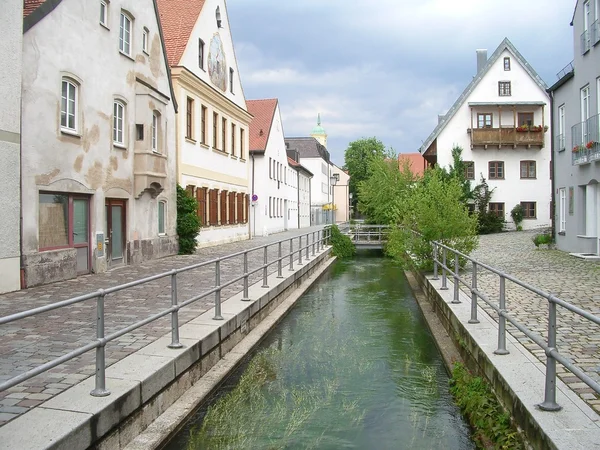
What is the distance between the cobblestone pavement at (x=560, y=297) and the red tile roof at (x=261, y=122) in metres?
21.8

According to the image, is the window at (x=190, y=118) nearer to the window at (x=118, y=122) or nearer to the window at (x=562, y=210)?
the window at (x=118, y=122)

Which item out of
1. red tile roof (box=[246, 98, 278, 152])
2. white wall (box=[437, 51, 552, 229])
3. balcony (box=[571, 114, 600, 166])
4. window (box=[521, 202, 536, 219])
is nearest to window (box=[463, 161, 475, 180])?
white wall (box=[437, 51, 552, 229])

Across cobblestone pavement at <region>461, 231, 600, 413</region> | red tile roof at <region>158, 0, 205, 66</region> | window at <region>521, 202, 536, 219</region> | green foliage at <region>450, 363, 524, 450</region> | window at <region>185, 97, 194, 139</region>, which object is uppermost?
red tile roof at <region>158, 0, 205, 66</region>

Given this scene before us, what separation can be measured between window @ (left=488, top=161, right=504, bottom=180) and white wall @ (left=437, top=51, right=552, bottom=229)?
0.23 meters

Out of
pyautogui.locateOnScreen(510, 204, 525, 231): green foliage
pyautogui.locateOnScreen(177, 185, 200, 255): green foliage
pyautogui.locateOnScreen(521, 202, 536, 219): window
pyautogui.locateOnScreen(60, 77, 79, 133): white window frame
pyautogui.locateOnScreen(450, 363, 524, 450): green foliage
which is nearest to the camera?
pyautogui.locateOnScreen(450, 363, 524, 450): green foliage

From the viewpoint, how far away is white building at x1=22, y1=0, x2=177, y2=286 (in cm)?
1261

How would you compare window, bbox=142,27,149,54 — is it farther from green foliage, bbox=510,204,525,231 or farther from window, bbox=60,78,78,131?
green foliage, bbox=510,204,525,231

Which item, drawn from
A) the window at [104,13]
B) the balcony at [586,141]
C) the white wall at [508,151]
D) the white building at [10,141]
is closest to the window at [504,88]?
the white wall at [508,151]

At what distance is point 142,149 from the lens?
17.8m

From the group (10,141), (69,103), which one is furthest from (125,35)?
(10,141)

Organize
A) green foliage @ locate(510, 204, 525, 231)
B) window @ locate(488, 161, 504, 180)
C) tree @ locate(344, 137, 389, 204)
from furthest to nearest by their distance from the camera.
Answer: tree @ locate(344, 137, 389, 204), window @ locate(488, 161, 504, 180), green foliage @ locate(510, 204, 525, 231)

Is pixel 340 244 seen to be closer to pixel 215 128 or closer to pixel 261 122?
pixel 215 128

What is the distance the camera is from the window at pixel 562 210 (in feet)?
76.5

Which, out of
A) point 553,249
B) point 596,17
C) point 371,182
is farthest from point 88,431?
point 371,182
